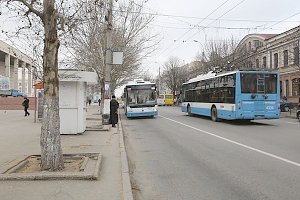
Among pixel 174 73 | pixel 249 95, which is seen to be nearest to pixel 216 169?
pixel 249 95

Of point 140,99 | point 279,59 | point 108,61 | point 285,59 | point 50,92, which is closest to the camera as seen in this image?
point 50,92

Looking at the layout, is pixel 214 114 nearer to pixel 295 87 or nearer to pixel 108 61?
pixel 108 61

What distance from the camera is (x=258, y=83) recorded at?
21891 mm

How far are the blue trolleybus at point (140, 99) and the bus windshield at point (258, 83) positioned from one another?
9.85 m

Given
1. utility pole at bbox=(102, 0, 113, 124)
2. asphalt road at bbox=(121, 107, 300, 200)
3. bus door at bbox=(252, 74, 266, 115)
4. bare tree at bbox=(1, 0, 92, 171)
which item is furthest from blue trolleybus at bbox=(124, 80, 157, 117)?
bare tree at bbox=(1, 0, 92, 171)

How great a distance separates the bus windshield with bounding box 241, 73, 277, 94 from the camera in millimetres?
21562

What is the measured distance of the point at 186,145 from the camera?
1395 cm

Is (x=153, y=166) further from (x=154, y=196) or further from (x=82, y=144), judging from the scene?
(x=82, y=144)

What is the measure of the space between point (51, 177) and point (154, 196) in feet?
6.60

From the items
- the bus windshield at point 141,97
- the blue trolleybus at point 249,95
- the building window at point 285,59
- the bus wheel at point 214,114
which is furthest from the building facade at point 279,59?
the blue trolleybus at point 249,95

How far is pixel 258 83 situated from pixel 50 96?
15.6 m

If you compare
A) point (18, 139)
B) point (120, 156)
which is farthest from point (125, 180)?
point (18, 139)

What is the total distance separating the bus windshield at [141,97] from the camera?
29938 mm

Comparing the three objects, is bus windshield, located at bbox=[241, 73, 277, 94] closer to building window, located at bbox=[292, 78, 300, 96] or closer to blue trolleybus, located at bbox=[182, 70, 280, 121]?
blue trolleybus, located at bbox=[182, 70, 280, 121]
